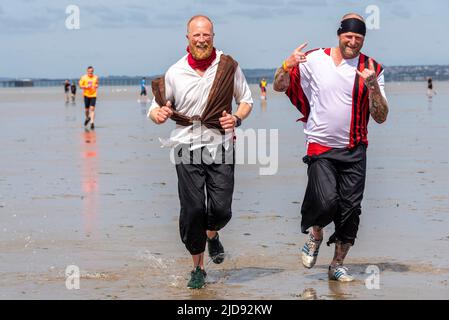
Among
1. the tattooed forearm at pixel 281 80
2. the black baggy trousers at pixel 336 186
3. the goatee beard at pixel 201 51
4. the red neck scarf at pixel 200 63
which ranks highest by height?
the goatee beard at pixel 201 51

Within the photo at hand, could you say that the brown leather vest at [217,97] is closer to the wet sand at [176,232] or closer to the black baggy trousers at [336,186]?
the black baggy trousers at [336,186]

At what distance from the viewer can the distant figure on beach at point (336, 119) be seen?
7.70 metres

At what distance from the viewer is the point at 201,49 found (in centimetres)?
762

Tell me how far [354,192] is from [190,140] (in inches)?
→ 49.7

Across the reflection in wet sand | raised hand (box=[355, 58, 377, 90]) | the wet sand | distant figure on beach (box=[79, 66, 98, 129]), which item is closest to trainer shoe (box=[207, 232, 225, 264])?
the wet sand

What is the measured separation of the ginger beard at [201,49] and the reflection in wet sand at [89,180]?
297 cm

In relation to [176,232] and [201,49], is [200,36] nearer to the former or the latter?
[201,49]

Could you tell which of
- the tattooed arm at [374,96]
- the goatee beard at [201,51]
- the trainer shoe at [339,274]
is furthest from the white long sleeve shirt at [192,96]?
Result: the trainer shoe at [339,274]

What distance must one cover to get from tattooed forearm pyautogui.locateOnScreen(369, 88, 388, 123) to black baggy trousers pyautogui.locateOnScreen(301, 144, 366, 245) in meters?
0.32

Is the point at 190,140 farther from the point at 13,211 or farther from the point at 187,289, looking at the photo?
the point at 13,211

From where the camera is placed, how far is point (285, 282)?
787 cm

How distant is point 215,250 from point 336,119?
1432mm

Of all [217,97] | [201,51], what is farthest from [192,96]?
[201,51]
